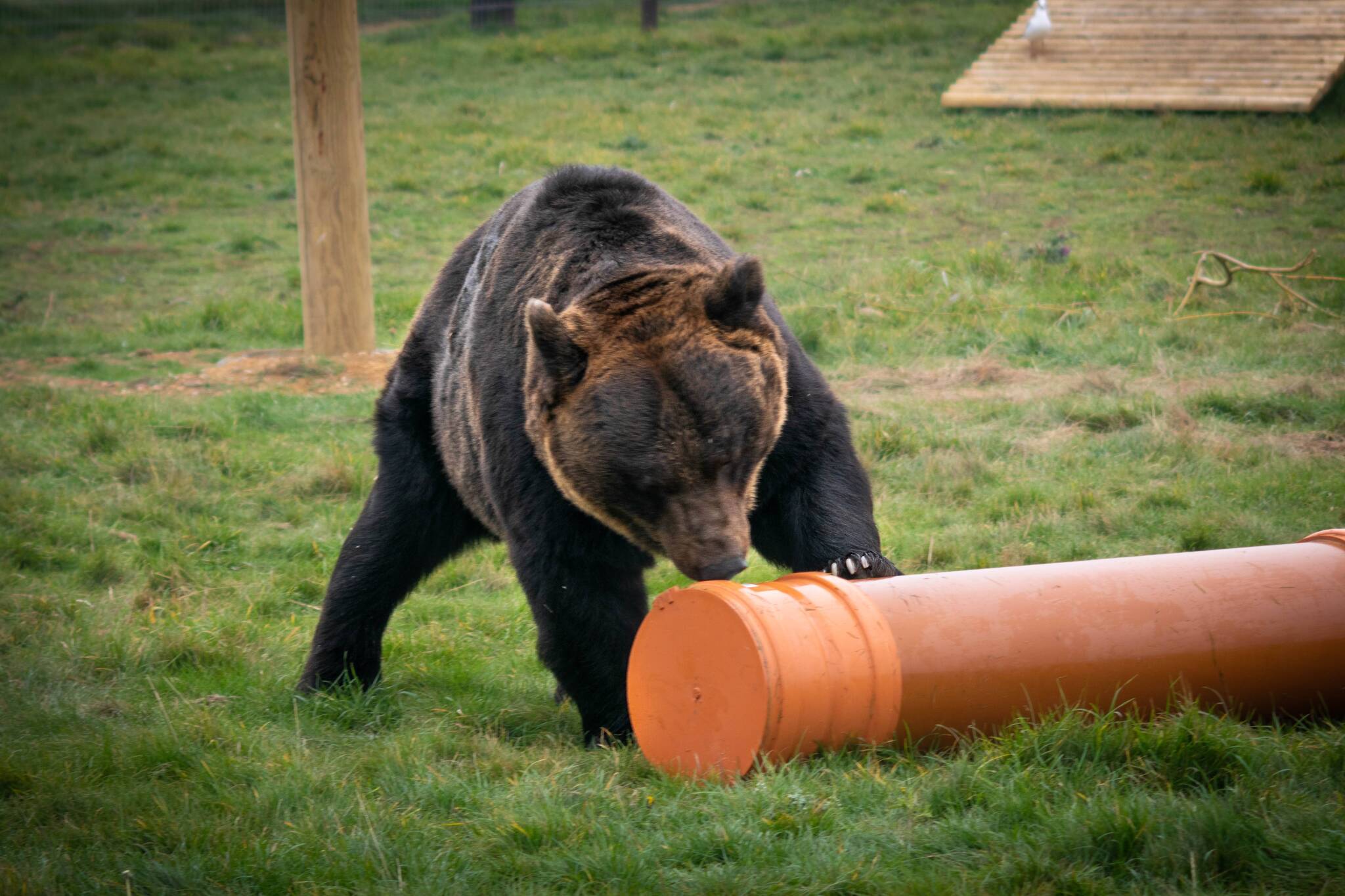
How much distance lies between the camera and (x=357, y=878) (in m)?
3.22

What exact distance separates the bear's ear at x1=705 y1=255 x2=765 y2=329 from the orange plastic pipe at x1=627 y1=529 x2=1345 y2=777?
87 centimetres

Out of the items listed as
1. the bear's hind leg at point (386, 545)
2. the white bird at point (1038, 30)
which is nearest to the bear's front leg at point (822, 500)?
the bear's hind leg at point (386, 545)

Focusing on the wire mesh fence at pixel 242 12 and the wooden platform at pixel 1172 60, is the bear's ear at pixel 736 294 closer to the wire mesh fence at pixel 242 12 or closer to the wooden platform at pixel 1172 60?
the wooden platform at pixel 1172 60

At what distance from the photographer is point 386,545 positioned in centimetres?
537

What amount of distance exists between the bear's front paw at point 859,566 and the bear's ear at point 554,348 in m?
1.02

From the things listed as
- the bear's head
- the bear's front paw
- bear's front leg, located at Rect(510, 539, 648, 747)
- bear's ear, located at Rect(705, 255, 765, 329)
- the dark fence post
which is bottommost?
bear's front leg, located at Rect(510, 539, 648, 747)

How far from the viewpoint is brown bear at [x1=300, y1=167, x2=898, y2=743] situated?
12.7 ft

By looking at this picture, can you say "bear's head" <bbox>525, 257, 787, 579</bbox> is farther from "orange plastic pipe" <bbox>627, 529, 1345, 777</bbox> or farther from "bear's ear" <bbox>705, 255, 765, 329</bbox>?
"orange plastic pipe" <bbox>627, 529, 1345, 777</bbox>

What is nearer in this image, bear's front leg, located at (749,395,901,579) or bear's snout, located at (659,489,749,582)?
bear's snout, located at (659,489,749,582)

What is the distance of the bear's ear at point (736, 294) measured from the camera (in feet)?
13.2

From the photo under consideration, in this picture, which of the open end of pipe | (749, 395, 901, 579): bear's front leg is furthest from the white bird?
the open end of pipe

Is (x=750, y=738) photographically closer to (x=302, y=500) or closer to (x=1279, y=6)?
(x=302, y=500)

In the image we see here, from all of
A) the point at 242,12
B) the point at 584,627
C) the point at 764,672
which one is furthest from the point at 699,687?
the point at 242,12

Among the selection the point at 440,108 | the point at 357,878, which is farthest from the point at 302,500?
the point at 440,108
